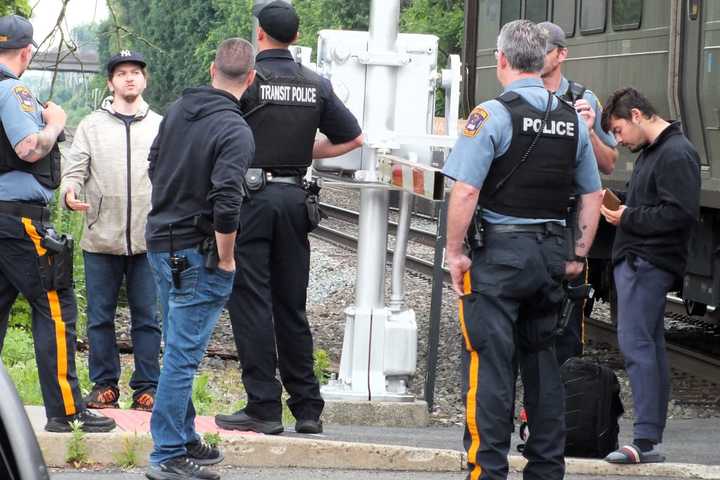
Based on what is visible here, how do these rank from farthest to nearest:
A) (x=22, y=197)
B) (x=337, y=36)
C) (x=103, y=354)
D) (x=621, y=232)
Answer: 1. (x=337, y=36)
2. (x=103, y=354)
3. (x=621, y=232)
4. (x=22, y=197)

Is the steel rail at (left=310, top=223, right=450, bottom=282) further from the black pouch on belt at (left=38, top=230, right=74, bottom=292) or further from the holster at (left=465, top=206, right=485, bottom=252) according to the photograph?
the holster at (left=465, top=206, right=485, bottom=252)

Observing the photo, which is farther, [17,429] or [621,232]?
[621,232]

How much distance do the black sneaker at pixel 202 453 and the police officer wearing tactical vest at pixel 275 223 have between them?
51 cm

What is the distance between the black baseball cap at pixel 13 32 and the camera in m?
6.34

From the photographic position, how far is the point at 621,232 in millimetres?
7000

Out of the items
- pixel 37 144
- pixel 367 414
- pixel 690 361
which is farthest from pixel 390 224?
pixel 37 144

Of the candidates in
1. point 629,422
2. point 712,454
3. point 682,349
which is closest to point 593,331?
point 682,349

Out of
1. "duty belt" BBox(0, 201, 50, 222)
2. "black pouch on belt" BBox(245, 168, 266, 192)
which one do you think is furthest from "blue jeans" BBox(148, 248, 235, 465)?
"black pouch on belt" BBox(245, 168, 266, 192)

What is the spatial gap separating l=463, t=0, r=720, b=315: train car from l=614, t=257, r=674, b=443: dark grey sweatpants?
318 centimetres

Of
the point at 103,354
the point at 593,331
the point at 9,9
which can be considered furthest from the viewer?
the point at 593,331

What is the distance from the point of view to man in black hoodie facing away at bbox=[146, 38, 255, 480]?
5887 millimetres

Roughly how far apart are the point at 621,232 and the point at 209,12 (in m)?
75.8

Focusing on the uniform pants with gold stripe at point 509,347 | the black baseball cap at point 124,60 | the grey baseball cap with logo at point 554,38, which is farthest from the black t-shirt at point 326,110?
the uniform pants with gold stripe at point 509,347

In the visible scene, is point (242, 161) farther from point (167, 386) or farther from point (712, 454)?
point (712, 454)
